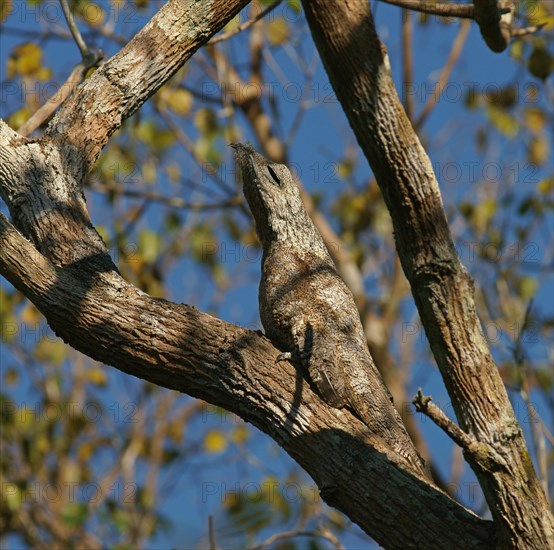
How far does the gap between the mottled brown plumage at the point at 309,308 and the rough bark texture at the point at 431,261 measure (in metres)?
0.32

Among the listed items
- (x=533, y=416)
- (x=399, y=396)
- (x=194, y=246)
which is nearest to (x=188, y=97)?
(x=194, y=246)

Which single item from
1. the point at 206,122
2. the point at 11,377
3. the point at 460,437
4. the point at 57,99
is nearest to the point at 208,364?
the point at 460,437

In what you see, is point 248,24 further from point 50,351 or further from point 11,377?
point 11,377

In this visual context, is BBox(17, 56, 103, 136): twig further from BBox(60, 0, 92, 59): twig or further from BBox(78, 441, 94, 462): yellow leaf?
BBox(78, 441, 94, 462): yellow leaf

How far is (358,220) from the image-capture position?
8492 mm

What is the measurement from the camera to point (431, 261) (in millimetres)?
3252

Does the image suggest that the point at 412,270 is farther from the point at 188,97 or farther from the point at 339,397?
the point at 188,97

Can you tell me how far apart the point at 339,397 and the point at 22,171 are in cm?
151

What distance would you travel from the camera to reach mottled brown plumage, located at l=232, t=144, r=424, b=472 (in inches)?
126

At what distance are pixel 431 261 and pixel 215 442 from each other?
5.99 meters

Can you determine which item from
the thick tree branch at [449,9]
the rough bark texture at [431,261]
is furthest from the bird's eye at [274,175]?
the thick tree branch at [449,9]

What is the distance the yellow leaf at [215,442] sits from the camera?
8781 mm

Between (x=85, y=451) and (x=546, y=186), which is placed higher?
(x=546, y=186)

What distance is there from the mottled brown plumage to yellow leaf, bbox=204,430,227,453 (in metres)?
4.90
